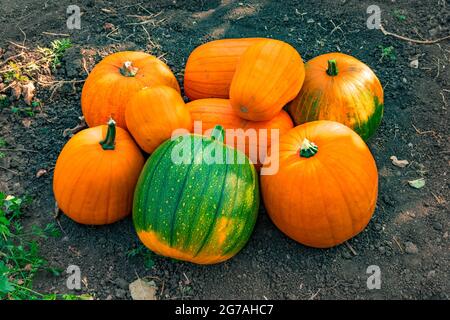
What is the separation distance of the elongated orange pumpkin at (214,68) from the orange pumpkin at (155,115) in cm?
47

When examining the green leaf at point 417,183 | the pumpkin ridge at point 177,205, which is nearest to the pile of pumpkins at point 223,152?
the pumpkin ridge at point 177,205

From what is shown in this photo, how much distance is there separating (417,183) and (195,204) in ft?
5.39

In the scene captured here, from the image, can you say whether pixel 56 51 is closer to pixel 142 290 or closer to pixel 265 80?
pixel 265 80

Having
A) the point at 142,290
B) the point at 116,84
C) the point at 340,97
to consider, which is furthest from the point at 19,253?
the point at 340,97

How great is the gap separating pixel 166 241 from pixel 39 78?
2205 mm

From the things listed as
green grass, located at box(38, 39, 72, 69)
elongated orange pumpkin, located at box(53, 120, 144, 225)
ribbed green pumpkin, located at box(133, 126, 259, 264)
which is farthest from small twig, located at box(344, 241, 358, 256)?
green grass, located at box(38, 39, 72, 69)

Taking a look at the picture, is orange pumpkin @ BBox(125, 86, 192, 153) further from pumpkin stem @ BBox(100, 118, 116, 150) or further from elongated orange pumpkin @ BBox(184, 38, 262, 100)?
elongated orange pumpkin @ BBox(184, 38, 262, 100)

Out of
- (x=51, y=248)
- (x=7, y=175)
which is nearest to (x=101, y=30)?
(x=7, y=175)

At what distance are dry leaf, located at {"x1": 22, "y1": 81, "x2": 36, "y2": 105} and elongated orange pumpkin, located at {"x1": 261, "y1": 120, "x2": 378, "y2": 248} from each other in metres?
Answer: 2.15

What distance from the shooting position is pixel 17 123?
14.3ft

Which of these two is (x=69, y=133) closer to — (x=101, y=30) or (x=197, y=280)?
(x=101, y=30)

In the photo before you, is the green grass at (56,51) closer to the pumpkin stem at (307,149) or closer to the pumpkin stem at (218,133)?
the pumpkin stem at (218,133)

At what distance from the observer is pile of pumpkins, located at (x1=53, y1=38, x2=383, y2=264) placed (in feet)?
10.3

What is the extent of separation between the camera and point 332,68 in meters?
3.66
